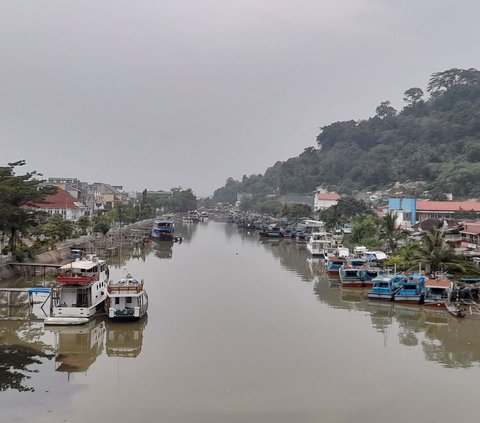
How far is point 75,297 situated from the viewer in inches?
829

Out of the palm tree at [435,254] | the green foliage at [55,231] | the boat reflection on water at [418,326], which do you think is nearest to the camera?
the boat reflection on water at [418,326]

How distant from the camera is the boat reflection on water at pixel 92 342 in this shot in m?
16.5

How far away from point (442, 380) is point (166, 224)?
160 ft

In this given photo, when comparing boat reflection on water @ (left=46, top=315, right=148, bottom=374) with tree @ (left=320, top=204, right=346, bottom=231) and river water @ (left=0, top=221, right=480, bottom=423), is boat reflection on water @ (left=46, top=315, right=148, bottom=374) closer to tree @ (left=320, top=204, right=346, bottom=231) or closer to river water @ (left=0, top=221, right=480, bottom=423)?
river water @ (left=0, top=221, right=480, bottom=423)

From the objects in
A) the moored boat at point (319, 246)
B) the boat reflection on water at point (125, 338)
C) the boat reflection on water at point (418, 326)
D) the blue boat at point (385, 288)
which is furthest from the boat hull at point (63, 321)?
the moored boat at point (319, 246)

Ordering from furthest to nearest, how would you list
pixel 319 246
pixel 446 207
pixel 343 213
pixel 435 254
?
pixel 343 213, pixel 446 207, pixel 319 246, pixel 435 254

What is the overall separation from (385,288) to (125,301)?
40.3ft

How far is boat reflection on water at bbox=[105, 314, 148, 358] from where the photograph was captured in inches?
697

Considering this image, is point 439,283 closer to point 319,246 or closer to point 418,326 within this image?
point 418,326

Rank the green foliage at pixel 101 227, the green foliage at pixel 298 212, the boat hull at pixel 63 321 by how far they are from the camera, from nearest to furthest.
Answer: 1. the boat hull at pixel 63 321
2. the green foliage at pixel 101 227
3. the green foliage at pixel 298 212

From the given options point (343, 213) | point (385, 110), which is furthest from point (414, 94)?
point (343, 213)

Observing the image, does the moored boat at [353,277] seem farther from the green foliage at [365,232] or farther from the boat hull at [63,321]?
the boat hull at [63,321]

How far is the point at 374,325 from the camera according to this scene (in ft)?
71.3

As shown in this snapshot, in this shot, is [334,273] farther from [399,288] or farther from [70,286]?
[70,286]
